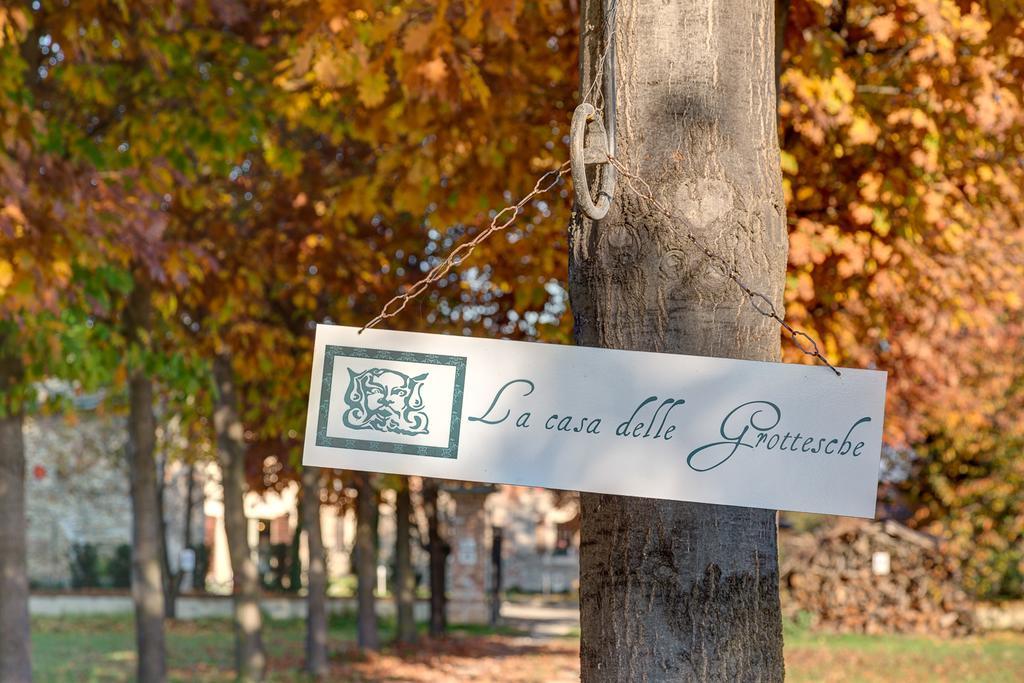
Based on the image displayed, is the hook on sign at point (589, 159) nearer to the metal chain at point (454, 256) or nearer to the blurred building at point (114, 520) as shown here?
the metal chain at point (454, 256)

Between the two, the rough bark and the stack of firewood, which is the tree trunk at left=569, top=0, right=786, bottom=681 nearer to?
the rough bark

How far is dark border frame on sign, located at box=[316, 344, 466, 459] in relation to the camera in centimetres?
249

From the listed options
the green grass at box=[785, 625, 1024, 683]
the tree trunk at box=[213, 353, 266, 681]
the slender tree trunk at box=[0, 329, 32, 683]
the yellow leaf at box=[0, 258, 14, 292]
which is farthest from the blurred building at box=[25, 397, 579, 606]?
the yellow leaf at box=[0, 258, 14, 292]

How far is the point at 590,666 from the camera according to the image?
2676 millimetres

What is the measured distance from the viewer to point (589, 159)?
2.64 m

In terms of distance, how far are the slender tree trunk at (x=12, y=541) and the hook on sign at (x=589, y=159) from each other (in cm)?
683

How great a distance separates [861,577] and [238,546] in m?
14.3

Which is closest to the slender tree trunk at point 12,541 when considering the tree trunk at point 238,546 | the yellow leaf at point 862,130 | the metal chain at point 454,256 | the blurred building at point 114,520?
the tree trunk at point 238,546

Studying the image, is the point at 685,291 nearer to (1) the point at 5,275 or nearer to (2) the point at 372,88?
(2) the point at 372,88

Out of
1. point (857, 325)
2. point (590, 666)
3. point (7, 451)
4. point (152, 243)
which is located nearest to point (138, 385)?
point (7, 451)

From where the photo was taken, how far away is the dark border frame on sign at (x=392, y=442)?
2490 mm

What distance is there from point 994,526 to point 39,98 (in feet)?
62.4

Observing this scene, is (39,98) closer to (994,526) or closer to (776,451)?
(776,451)

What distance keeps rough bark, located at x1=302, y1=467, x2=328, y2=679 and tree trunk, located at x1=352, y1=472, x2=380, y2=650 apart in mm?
2023
